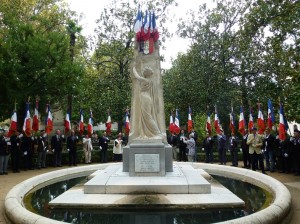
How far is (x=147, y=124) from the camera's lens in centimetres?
973

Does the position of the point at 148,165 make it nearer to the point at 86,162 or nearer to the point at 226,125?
the point at 86,162

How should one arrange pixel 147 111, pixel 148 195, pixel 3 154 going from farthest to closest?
pixel 3 154 < pixel 147 111 < pixel 148 195

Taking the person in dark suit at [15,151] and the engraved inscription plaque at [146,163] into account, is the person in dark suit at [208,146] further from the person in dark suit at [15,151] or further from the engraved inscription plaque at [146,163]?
the person in dark suit at [15,151]

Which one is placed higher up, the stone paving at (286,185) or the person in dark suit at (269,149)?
the person in dark suit at (269,149)

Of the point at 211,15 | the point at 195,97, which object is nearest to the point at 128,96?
the point at 195,97

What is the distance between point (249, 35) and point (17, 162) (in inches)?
548

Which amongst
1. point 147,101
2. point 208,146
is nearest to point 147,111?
point 147,101

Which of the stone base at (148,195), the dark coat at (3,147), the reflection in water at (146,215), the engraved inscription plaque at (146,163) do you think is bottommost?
the reflection in water at (146,215)

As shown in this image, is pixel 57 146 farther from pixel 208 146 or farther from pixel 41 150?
pixel 208 146

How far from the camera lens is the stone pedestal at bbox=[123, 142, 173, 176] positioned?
906cm

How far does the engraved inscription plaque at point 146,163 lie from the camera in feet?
29.8

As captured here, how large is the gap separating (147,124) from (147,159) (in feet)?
3.81

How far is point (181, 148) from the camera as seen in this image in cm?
1902

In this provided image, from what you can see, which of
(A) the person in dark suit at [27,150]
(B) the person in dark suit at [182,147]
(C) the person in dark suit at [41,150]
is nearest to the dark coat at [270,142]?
(B) the person in dark suit at [182,147]
